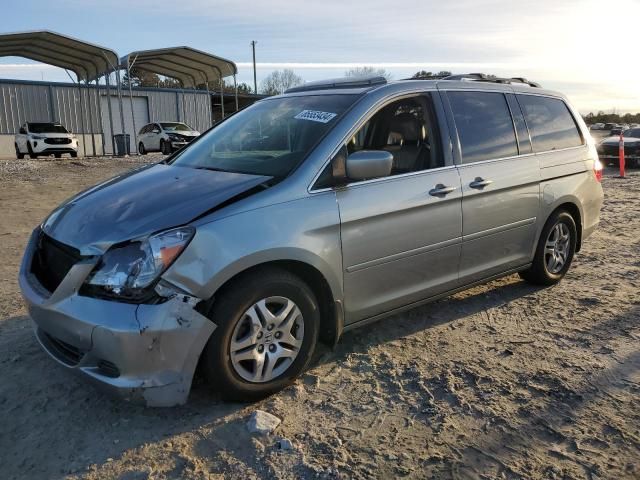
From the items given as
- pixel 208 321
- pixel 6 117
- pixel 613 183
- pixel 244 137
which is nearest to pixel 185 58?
pixel 6 117

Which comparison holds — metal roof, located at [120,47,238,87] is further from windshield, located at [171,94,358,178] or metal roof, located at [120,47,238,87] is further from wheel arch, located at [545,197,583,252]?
wheel arch, located at [545,197,583,252]

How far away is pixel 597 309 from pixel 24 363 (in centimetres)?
427

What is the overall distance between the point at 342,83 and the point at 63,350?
260 centimetres

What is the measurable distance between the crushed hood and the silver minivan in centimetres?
1

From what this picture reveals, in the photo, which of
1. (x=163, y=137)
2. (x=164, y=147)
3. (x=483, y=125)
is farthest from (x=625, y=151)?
(x=163, y=137)

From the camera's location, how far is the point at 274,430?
277cm

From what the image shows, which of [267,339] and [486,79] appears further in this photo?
[486,79]

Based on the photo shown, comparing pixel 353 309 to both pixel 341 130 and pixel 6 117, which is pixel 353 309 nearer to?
pixel 341 130

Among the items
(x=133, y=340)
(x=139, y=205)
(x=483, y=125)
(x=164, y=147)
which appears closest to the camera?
(x=133, y=340)

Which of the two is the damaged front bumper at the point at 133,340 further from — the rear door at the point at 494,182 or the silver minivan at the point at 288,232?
the rear door at the point at 494,182

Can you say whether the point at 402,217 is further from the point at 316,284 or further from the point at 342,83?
the point at 342,83

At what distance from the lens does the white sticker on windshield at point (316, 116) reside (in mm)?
3482

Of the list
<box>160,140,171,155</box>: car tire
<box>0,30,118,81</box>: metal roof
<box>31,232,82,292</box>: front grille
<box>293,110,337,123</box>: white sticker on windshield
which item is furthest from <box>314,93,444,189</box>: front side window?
<box>160,140,171,155</box>: car tire

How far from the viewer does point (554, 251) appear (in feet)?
16.1
